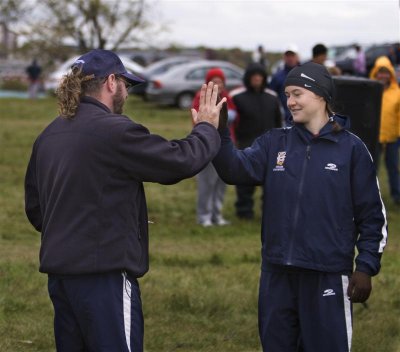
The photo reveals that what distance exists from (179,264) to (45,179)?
17.0ft

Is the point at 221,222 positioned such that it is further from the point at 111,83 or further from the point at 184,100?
the point at 184,100

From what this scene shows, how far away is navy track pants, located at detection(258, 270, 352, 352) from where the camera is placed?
486 centimetres

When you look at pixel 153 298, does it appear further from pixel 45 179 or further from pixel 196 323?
pixel 45 179

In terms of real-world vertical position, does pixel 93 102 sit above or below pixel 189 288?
→ above

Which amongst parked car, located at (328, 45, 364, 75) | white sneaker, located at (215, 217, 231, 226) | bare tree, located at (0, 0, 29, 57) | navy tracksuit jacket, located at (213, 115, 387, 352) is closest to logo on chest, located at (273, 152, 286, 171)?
navy tracksuit jacket, located at (213, 115, 387, 352)

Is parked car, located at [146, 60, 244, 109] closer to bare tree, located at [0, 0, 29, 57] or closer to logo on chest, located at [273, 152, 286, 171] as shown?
bare tree, located at [0, 0, 29, 57]

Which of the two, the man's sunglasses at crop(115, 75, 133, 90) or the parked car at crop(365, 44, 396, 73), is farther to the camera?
the parked car at crop(365, 44, 396, 73)

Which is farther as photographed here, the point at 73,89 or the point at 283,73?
the point at 283,73

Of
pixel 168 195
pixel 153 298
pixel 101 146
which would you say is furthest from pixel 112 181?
pixel 168 195

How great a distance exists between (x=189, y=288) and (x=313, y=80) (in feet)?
12.3

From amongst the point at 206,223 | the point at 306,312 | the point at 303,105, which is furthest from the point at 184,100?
the point at 306,312

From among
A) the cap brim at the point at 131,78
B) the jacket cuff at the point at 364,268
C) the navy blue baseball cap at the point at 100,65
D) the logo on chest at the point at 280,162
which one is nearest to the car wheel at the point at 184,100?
the logo on chest at the point at 280,162

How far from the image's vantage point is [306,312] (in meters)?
4.87

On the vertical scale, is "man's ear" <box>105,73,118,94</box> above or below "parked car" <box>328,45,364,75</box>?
above
